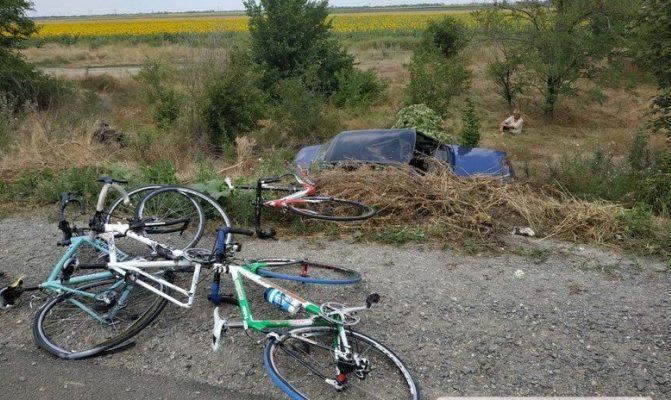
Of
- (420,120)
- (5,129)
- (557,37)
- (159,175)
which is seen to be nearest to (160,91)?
(5,129)

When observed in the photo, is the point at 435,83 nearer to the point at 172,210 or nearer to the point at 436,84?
the point at 436,84

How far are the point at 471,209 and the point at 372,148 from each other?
2.26 metres

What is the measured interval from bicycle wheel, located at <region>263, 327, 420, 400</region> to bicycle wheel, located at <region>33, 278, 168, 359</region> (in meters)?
1.11

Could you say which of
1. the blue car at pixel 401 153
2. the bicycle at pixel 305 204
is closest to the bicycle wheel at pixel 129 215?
the bicycle at pixel 305 204

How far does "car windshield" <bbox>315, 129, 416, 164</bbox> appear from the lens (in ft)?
23.2

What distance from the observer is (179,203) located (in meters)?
5.24

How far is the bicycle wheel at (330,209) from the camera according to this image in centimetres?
514

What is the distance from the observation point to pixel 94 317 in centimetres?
372

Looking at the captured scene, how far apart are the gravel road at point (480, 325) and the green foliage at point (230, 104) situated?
321 inches

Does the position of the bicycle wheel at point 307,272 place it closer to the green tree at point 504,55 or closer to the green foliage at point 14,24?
the green tree at point 504,55

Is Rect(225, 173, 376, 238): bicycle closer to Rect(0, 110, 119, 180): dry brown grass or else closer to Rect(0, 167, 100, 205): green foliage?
Rect(0, 167, 100, 205): green foliage

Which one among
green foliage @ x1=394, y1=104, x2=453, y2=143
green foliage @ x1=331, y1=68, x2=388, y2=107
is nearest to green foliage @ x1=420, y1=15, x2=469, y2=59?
green foliage @ x1=331, y1=68, x2=388, y2=107

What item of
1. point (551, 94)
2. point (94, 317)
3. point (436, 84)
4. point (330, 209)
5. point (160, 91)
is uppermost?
point (436, 84)

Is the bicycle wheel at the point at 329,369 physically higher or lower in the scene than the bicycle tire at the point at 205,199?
lower
